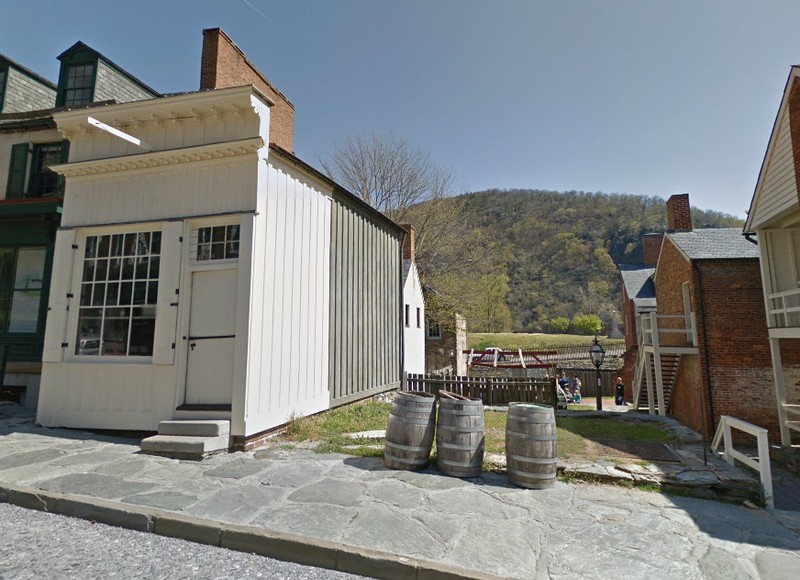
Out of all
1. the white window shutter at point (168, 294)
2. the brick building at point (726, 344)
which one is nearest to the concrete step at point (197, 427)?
the white window shutter at point (168, 294)

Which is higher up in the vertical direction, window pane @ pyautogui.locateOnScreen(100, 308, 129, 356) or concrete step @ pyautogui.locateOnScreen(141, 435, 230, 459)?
window pane @ pyautogui.locateOnScreen(100, 308, 129, 356)

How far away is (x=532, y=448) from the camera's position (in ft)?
16.1

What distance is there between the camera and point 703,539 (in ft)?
12.8

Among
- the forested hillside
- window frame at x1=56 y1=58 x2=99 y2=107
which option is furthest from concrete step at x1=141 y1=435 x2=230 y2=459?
the forested hillside

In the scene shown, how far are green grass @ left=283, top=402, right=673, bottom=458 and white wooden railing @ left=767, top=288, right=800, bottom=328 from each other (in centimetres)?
382

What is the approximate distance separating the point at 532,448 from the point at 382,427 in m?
3.59

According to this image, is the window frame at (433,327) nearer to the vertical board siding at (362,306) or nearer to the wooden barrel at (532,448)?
the vertical board siding at (362,306)

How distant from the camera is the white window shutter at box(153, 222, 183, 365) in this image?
653 centimetres

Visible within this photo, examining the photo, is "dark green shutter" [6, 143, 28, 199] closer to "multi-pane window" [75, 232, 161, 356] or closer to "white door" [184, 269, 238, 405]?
"multi-pane window" [75, 232, 161, 356]

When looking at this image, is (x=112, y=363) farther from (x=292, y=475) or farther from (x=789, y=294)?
(x=789, y=294)

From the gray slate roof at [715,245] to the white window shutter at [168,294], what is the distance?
12.5 metres

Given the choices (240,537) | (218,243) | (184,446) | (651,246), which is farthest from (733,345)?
(651,246)

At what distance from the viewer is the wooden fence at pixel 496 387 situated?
42.2 feet

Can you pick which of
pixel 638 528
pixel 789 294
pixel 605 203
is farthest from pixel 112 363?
pixel 605 203
